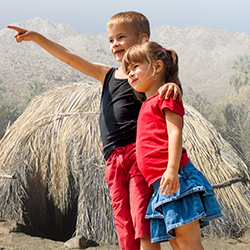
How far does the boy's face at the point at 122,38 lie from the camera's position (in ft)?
5.97

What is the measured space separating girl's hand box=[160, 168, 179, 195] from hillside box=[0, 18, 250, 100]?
25208mm

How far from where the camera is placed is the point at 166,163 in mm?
1522

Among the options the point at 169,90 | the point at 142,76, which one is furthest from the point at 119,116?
the point at 169,90

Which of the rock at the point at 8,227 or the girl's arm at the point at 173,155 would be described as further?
the rock at the point at 8,227

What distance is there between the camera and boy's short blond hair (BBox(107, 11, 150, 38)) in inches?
71.7

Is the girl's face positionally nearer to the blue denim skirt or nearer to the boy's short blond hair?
the boy's short blond hair

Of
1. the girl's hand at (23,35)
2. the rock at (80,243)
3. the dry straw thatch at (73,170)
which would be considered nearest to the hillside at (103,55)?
the dry straw thatch at (73,170)

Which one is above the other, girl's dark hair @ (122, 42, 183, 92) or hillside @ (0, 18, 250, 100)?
hillside @ (0, 18, 250, 100)

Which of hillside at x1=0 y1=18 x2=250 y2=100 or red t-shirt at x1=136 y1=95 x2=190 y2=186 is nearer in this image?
red t-shirt at x1=136 y1=95 x2=190 y2=186

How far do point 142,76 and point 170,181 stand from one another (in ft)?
1.89

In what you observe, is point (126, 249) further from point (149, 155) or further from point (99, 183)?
point (99, 183)

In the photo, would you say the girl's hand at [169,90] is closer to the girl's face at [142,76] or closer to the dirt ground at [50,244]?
the girl's face at [142,76]

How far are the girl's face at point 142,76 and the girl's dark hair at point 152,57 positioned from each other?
23 mm

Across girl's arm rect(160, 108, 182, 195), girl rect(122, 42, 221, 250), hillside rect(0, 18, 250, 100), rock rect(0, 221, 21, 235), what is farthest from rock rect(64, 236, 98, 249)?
hillside rect(0, 18, 250, 100)
